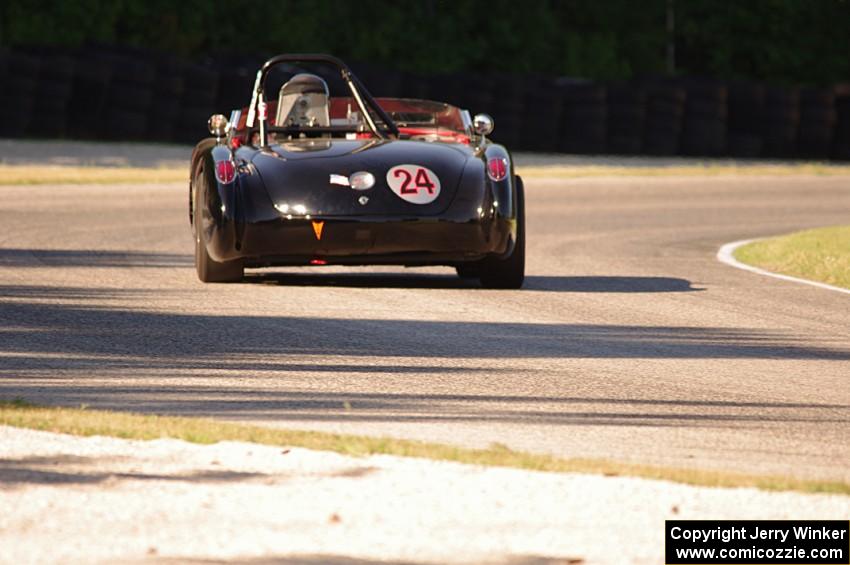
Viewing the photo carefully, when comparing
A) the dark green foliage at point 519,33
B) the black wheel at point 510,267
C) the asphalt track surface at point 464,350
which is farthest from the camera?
the dark green foliage at point 519,33

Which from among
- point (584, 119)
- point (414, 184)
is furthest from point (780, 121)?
point (414, 184)

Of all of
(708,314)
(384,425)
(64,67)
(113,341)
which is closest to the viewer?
(384,425)

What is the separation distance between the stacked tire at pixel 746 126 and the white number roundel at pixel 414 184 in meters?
21.2

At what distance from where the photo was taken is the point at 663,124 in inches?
1236

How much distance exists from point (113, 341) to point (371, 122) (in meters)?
3.90

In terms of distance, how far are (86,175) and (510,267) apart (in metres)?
13.2

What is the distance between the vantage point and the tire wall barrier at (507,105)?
2866cm

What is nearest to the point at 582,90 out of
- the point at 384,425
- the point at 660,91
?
the point at 660,91

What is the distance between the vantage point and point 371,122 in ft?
41.2

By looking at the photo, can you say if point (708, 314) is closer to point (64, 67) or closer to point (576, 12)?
point (64, 67)

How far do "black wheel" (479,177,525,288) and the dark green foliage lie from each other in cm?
2724

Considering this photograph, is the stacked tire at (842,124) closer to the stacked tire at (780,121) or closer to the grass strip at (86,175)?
the stacked tire at (780,121)

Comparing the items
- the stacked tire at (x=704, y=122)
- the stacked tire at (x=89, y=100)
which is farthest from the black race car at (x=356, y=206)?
the stacked tire at (x=704, y=122)

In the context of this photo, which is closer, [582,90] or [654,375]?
[654,375]
